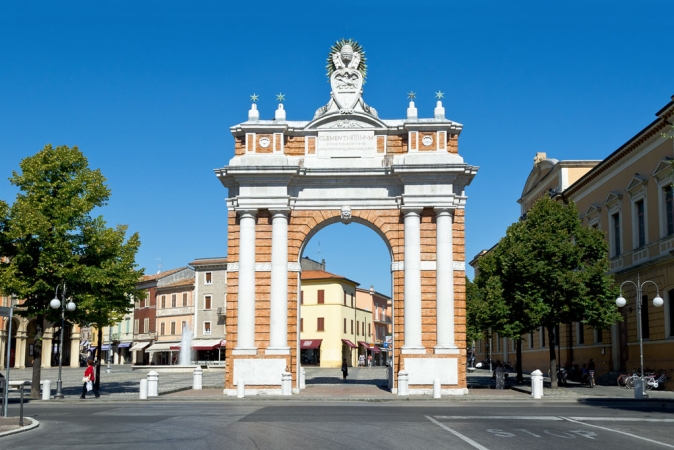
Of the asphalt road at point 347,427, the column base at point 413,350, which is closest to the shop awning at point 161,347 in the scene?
the column base at point 413,350

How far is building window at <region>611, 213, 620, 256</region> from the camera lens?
42322mm

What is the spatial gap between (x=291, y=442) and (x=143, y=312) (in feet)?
262

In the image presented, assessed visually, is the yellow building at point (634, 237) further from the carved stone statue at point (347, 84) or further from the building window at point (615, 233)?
the carved stone statue at point (347, 84)

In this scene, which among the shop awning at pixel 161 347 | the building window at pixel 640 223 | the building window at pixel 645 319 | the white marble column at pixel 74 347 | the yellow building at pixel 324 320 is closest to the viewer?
the building window at pixel 645 319

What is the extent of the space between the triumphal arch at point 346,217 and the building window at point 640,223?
36.4 feet

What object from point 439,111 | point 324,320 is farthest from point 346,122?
point 324,320

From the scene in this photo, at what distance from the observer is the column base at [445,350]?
32219 mm

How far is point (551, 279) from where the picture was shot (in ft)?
118

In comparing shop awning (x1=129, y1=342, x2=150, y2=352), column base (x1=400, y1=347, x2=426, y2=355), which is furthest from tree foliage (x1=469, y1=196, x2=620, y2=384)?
shop awning (x1=129, y1=342, x2=150, y2=352)

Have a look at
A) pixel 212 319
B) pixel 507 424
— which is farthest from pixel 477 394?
pixel 212 319

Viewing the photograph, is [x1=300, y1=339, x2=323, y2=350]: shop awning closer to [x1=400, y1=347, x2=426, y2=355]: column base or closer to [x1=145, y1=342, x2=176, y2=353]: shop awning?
[x1=145, y1=342, x2=176, y2=353]: shop awning

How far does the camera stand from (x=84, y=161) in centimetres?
3238

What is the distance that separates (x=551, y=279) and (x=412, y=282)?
24.8ft

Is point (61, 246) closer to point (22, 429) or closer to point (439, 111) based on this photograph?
point (22, 429)
